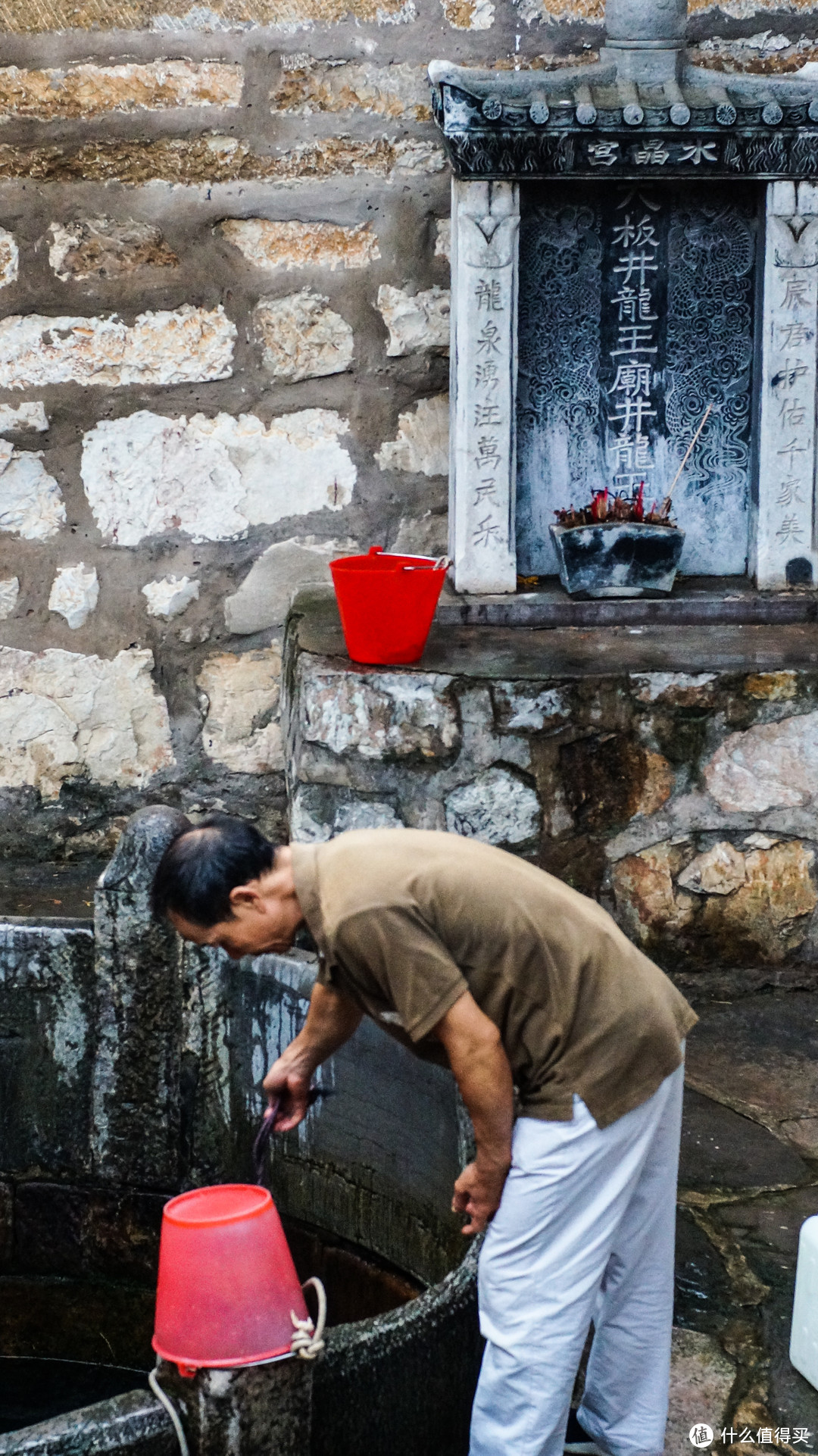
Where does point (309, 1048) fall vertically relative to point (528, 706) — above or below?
below

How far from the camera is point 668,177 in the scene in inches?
162

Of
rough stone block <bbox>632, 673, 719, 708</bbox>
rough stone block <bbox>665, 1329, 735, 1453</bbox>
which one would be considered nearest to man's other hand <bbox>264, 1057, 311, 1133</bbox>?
rough stone block <bbox>665, 1329, 735, 1453</bbox>

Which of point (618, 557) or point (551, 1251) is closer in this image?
→ point (551, 1251)

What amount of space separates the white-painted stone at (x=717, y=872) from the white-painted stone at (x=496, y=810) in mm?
437

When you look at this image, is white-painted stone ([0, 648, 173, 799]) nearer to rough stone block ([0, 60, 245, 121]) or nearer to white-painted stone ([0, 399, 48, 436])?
white-painted stone ([0, 399, 48, 436])

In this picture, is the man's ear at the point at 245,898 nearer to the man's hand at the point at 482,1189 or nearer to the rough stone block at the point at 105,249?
the man's hand at the point at 482,1189

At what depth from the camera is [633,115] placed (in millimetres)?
3893

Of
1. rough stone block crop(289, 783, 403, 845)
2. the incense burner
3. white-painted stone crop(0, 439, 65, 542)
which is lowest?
rough stone block crop(289, 783, 403, 845)

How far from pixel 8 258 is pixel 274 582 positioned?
49.9 inches

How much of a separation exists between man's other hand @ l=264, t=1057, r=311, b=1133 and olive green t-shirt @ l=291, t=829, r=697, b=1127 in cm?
32

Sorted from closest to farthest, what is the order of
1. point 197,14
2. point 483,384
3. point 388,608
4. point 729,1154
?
point 729,1154, point 388,608, point 483,384, point 197,14

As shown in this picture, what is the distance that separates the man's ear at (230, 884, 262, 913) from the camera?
2.03 metres

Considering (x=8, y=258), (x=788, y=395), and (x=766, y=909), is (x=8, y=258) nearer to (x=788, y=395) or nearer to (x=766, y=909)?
(x=788, y=395)

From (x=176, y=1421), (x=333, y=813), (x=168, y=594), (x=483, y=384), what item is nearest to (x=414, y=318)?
(x=483, y=384)
